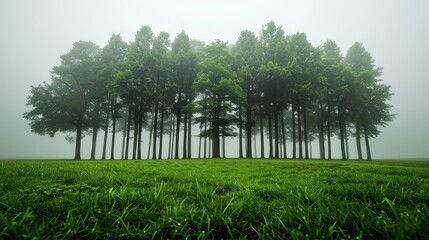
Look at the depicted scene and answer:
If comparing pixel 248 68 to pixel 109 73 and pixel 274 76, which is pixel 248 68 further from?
pixel 109 73

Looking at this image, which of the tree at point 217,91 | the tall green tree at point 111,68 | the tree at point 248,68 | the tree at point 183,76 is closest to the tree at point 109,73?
the tall green tree at point 111,68

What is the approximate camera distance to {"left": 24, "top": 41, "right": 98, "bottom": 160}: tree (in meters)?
23.2

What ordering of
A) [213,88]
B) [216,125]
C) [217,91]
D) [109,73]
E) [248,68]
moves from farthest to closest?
1. [109,73]
2. [248,68]
3. [216,125]
4. [217,91]
5. [213,88]

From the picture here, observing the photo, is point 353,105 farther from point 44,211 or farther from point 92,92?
point 92,92

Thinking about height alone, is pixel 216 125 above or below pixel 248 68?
below

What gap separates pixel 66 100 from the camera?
957 inches

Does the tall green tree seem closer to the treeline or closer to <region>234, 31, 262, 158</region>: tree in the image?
the treeline

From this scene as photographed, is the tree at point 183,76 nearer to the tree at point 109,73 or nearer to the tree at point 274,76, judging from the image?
the tree at point 109,73

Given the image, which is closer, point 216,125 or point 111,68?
point 216,125

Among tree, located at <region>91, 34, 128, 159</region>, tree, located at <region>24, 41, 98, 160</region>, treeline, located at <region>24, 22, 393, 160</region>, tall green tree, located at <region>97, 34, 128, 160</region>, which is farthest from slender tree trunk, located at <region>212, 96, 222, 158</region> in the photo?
tree, located at <region>24, 41, 98, 160</region>

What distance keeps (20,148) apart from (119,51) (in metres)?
130

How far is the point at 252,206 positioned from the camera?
95.7 inches

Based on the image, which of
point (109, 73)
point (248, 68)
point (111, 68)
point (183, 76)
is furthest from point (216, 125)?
point (111, 68)

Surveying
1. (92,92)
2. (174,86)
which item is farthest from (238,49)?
(92,92)
